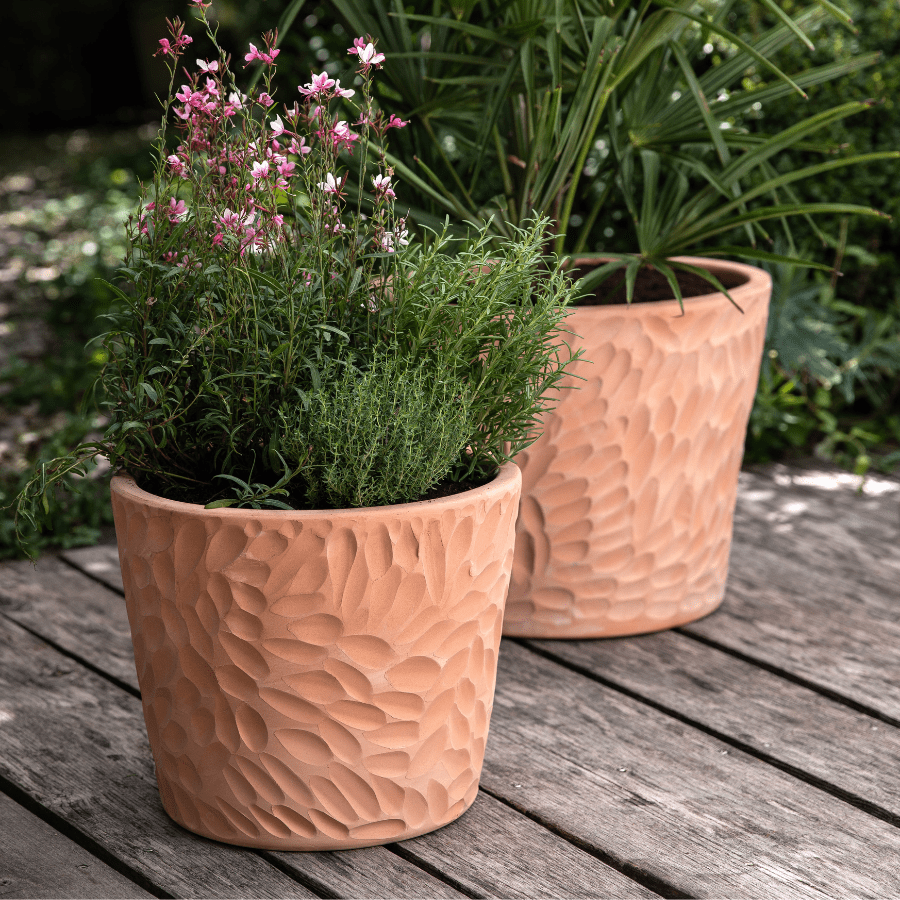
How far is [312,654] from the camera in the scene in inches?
54.0

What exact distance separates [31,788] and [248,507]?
1.83 ft

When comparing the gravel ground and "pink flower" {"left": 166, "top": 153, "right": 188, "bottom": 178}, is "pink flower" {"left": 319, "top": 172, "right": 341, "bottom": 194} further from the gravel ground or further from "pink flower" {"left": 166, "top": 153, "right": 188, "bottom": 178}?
the gravel ground

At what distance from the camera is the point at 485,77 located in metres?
2.01

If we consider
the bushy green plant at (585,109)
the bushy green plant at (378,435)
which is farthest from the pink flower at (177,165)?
the bushy green plant at (585,109)

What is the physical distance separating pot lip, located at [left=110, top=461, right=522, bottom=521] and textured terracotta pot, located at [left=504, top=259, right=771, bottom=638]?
22.5 inches

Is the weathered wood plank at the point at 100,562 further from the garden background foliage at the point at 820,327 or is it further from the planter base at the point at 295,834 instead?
the planter base at the point at 295,834

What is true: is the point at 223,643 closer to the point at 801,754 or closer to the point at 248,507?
the point at 248,507

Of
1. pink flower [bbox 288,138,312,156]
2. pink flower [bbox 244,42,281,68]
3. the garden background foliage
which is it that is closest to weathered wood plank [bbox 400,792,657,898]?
pink flower [bbox 288,138,312,156]

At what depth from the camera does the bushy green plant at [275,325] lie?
1.37 meters

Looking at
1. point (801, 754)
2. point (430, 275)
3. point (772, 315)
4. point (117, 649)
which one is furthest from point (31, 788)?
point (772, 315)

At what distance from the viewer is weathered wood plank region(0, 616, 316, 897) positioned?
4.67 ft

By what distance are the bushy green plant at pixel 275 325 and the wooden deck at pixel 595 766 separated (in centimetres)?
45

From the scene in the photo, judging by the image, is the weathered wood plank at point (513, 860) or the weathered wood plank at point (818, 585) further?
the weathered wood plank at point (818, 585)

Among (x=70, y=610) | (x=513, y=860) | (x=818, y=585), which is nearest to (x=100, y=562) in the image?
(x=70, y=610)
